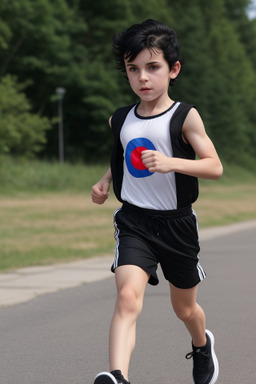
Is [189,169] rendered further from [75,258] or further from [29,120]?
[29,120]

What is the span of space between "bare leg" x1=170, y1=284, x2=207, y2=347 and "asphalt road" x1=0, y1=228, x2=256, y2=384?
1.78 ft

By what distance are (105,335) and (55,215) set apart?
50.6 feet

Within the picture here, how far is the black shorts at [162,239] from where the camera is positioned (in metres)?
4.21

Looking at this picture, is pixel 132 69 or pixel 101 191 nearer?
pixel 132 69

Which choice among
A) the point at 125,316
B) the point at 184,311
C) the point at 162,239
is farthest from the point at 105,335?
the point at 125,316

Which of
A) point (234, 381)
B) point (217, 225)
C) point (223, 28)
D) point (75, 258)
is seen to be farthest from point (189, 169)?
point (223, 28)

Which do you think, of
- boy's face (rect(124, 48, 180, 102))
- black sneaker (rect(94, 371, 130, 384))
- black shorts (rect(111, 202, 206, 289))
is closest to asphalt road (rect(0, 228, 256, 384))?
black shorts (rect(111, 202, 206, 289))

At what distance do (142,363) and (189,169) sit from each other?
198 centimetres

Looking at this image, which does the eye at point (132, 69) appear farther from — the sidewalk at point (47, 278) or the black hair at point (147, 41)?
the sidewalk at point (47, 278)

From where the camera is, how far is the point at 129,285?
400cm

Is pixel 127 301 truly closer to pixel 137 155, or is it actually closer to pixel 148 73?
pixel 137 155

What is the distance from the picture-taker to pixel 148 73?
4.18 metres

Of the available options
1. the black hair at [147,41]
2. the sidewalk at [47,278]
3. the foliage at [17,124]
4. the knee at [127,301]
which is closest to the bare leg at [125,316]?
the knee at [127,301]

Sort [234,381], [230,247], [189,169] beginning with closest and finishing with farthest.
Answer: [189,169], [234,381], [230,247]
